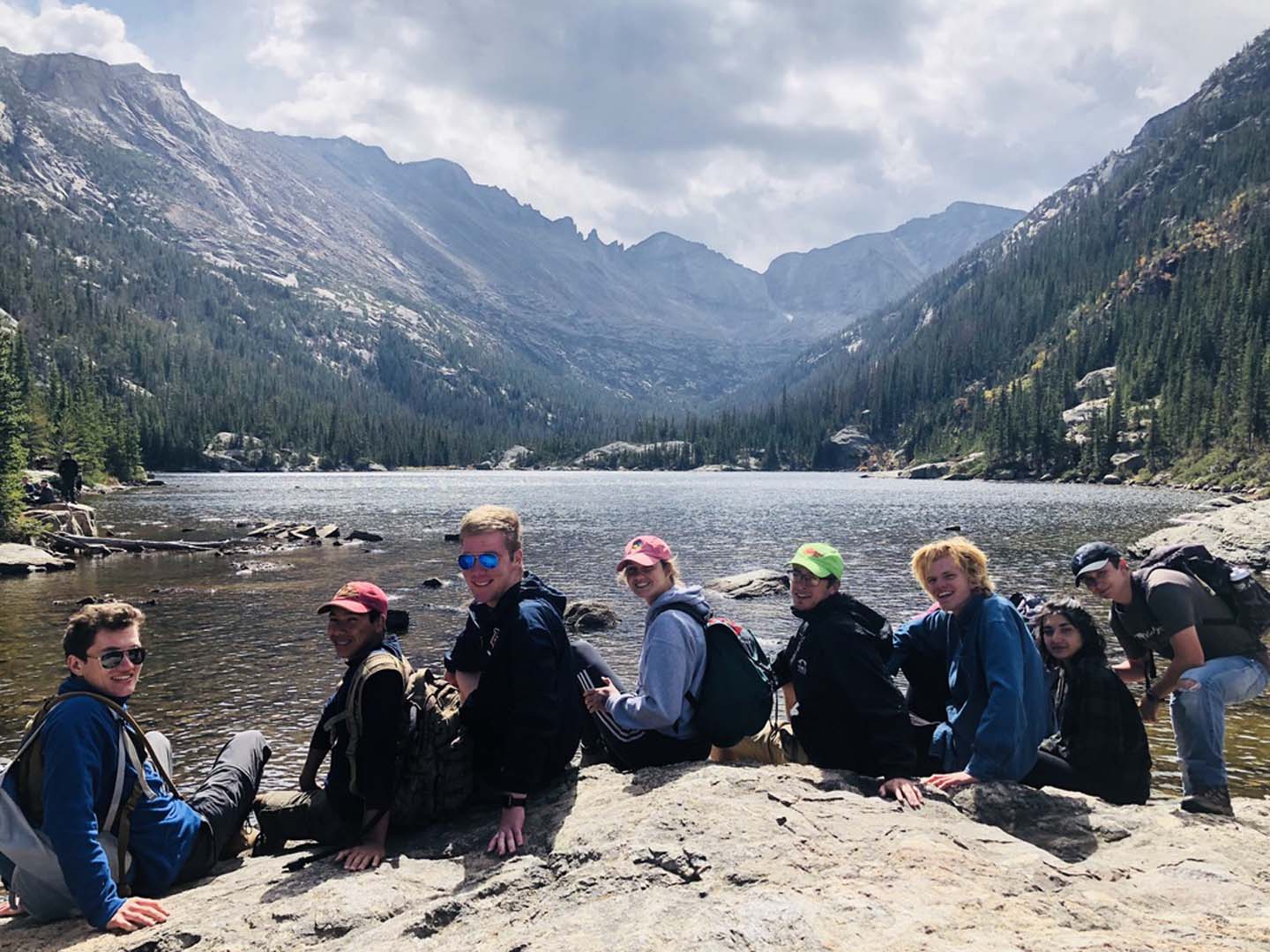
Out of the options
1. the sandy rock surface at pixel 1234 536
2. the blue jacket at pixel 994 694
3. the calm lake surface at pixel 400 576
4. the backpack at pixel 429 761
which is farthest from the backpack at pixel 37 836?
the sandy rock surface at pixel 1234 536

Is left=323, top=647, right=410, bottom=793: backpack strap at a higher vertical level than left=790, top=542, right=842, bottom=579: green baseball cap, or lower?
lower

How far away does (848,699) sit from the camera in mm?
6863

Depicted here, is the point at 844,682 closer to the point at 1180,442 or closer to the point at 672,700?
the point at 672,700

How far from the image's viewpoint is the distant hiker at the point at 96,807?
503 centimetres

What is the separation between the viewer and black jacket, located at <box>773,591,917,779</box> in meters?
6.73

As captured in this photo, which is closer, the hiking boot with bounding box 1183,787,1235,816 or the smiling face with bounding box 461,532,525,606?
the smiling face with bounding box 461,532,525,606

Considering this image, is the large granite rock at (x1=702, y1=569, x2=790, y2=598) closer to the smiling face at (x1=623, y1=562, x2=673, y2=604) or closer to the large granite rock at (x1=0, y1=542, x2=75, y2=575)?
the smiling face at (x1=623, y1=562, x2=673, y2=604)

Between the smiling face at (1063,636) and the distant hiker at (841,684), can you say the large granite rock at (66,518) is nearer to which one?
the distant hiker at (841,684)

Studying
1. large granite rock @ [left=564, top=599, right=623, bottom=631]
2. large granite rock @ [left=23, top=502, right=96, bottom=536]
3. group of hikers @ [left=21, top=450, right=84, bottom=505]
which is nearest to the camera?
large granite rock @ [left=564, top=599, right=623, bottom=631]

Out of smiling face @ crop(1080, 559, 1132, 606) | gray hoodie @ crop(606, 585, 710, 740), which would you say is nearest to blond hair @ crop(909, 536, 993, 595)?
smiling face @ crop(1080, 559, 1132, 606)

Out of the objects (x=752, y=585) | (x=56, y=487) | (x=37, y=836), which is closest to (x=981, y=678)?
(x=37, y=836)

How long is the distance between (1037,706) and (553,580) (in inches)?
1135

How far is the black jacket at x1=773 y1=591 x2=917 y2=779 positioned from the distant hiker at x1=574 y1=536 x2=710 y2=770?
3.69 feet

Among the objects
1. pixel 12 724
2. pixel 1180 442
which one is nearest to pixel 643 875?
pixel 12 724
